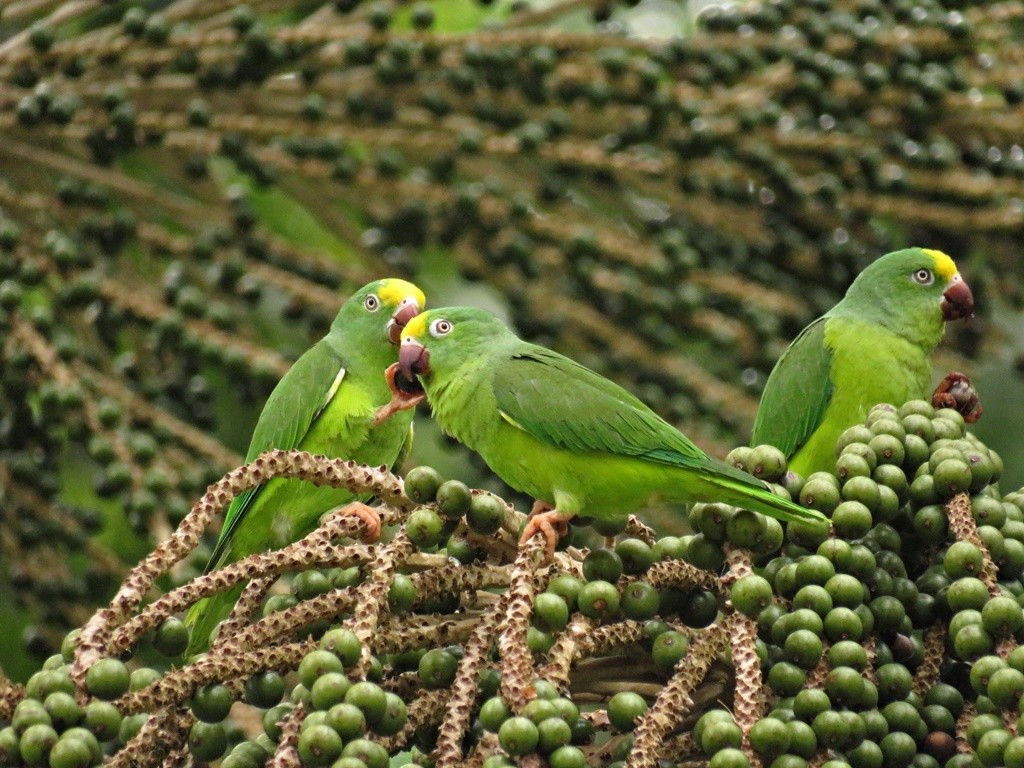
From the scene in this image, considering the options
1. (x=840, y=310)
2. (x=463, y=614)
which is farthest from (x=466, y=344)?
(x=840, y=310)

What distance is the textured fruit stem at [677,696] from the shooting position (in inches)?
64.7

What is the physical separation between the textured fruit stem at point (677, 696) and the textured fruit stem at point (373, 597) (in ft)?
1.19

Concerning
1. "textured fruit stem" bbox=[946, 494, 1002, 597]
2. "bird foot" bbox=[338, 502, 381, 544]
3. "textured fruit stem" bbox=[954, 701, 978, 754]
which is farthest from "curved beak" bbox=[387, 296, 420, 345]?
"textured fruit stem" bbox=[954, 701, 978, 754]

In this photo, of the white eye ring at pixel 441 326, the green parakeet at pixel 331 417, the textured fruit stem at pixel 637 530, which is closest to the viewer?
the textured fruit stem at pixel 637 530

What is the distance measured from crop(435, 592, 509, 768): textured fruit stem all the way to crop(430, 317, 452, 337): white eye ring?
1.06 meters

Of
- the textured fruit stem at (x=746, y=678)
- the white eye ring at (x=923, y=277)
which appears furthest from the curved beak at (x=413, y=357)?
the white eye ring at (x=923, y=277)

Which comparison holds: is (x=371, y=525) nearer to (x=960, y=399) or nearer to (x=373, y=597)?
(x=373, y=597)

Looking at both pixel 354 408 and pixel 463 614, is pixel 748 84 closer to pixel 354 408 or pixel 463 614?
pixel 354 408

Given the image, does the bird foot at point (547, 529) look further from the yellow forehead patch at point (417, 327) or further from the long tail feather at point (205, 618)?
the long tail feather at point (205, 618)

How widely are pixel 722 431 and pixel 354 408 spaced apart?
1.09 m

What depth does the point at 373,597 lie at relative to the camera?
174cm

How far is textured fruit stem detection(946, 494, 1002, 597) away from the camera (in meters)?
1.88

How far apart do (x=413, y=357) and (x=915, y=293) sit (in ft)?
4.77

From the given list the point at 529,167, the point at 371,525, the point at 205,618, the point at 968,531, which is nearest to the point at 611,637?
the point at 371,525
